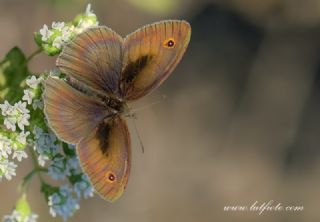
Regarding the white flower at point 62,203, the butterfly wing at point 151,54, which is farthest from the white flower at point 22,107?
the white flower at point 62,203

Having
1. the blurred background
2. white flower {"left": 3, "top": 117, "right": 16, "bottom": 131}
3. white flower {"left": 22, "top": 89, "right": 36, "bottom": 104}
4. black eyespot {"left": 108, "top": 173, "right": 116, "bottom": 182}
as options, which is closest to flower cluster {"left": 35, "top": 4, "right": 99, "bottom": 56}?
white flower {"left": 22, "top": 89, "right": 36, "bottom": 104}

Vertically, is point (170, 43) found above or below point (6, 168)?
above

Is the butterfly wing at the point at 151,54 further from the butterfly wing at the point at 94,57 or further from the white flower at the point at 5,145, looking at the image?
the white flower at the point at 5,145

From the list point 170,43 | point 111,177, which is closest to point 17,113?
point 111,177

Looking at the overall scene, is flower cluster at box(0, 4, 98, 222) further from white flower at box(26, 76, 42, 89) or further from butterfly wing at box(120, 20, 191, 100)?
butterfly wing at box(120, 20, 191, 100)

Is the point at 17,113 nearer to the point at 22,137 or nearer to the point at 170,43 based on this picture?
the point at 22,137

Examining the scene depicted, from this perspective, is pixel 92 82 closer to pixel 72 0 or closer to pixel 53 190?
pixel 53 190
